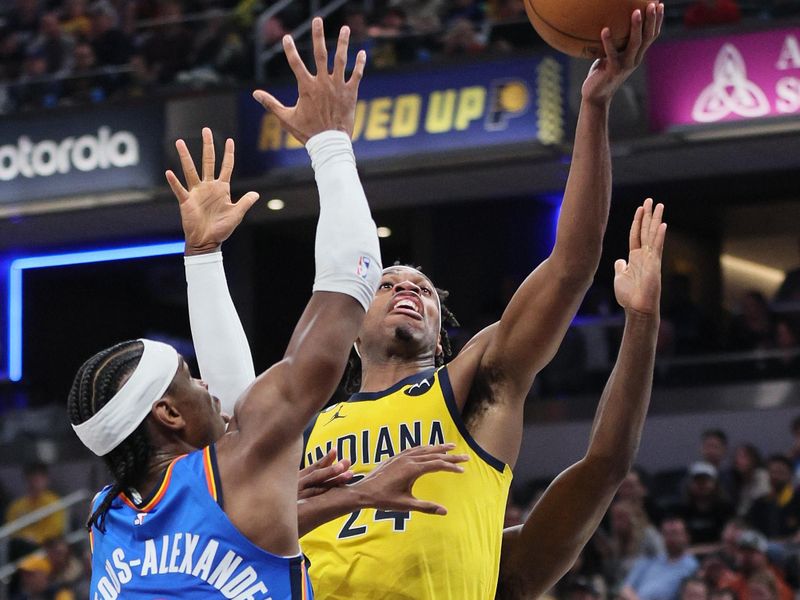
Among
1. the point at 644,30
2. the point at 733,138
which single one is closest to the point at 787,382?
the point at 733,138

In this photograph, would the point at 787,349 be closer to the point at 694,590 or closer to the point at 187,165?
the point at 694,590

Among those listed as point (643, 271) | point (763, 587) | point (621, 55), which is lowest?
point (763, 587)

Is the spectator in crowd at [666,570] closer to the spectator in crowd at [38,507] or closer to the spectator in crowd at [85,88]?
the spectator in crowd at [38,507]

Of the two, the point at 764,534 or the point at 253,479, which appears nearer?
the point at 253,479

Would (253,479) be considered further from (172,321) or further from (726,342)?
(172,321)

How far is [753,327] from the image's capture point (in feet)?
41.2

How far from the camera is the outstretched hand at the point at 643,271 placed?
4.09 m

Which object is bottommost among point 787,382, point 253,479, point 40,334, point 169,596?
point 40,334

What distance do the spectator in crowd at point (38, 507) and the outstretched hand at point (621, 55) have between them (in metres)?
9.49

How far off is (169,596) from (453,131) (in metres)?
9.42

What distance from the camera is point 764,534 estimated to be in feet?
31.1

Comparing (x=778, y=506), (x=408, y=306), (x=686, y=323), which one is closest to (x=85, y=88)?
(x=686, y=323)

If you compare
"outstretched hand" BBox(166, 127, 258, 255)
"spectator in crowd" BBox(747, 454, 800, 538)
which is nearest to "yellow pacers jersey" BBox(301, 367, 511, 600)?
"outstretched hand" BBox(166, 127, 258, 255)

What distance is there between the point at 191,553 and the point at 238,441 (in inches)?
10.3
